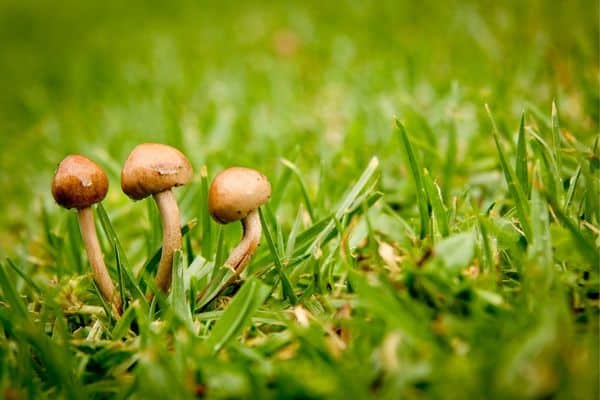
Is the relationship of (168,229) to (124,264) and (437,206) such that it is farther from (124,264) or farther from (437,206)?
(437,206)

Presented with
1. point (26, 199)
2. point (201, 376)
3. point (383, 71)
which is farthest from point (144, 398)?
point (383, 71)

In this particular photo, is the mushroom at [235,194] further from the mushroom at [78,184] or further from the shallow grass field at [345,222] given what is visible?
the mushroom at [78,184]

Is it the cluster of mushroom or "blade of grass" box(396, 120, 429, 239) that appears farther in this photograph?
"blade of grass" box(396, 120, 429, 239)

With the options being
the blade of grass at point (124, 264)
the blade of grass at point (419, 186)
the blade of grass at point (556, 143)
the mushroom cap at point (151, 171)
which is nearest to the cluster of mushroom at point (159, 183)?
the mushroom cap at point (151, 171)

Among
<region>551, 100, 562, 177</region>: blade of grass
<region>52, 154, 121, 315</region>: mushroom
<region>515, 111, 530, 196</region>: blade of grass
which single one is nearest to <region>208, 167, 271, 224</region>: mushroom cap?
<region>52, 154, 121, 315</region>: mushroom

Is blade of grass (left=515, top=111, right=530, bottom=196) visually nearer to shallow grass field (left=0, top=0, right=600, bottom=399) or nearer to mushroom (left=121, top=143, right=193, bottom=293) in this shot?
shallow grass field (left=0, top=0, right=600, bottom=399)

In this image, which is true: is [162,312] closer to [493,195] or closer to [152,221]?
[152,221]

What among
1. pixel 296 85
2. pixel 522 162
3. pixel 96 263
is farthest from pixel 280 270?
pixel 296 85
